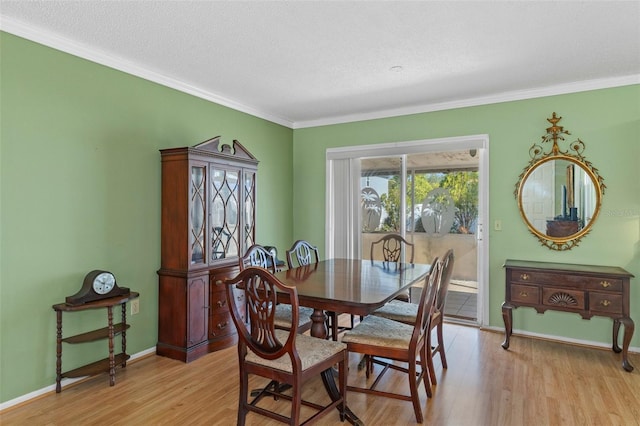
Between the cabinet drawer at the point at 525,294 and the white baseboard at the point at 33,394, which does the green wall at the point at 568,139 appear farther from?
the white baseboard at the point at 33,394

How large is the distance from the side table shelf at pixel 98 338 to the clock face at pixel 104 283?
0.25 feet

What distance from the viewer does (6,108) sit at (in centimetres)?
236

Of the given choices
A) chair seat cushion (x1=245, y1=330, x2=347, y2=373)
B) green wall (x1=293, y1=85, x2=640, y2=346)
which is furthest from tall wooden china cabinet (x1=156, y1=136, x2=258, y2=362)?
green wall (x1=293, y1=85, x2=640, y2=346)

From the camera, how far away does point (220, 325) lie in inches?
134

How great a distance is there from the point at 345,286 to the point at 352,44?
1.74 m

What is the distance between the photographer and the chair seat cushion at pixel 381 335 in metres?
2.26

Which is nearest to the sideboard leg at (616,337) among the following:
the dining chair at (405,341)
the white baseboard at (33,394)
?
the dining chair at (405,341)

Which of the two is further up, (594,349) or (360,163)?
(360,163)

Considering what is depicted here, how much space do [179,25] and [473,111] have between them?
120 inches

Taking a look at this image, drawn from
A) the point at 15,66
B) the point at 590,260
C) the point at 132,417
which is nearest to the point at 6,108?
the point at 15,66

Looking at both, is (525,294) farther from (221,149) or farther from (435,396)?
(221,149)

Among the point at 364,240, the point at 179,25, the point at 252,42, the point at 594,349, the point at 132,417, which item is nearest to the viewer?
the point at 132,417

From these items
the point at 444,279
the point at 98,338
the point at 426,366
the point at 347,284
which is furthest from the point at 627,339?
the point at 98,338

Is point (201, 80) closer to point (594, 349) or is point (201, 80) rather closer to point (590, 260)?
point (590, 260)
